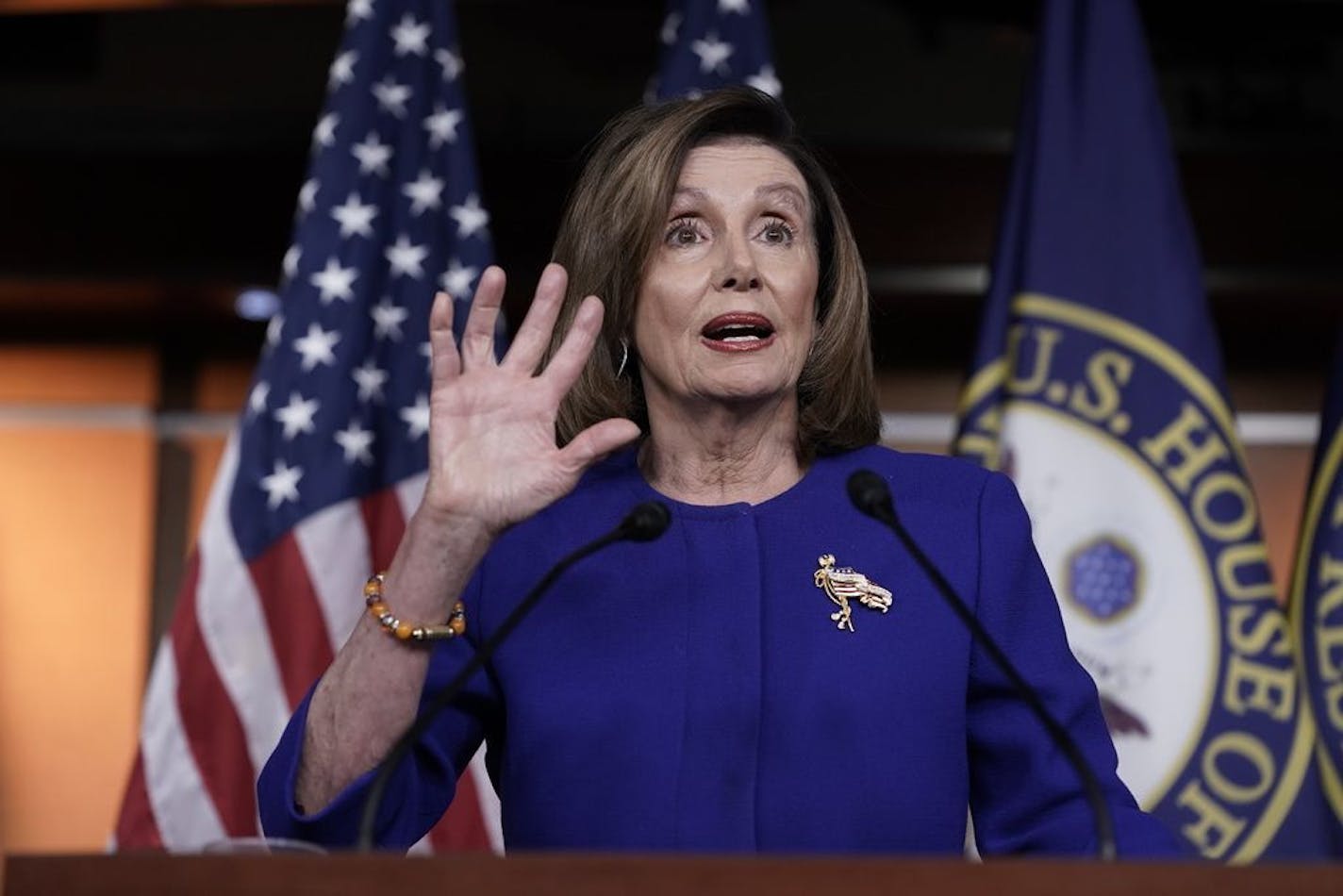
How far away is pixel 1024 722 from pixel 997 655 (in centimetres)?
33

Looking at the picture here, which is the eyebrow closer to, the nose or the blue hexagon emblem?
the nose

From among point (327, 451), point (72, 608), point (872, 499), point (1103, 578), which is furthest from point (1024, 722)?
point (72, 608)

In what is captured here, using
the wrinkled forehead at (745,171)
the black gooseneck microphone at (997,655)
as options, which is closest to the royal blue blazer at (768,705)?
the black gooseneck microphone at (997,655)

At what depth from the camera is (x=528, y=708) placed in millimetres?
1812

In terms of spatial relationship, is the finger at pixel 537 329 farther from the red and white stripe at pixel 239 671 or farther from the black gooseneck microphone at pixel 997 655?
the red and white stripe at pixel 239 671

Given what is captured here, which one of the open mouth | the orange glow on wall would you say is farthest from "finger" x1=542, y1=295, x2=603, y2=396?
the orange glow on wall

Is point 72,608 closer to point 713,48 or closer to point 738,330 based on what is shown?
point 713,48

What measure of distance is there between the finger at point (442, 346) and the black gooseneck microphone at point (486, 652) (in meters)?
0.22

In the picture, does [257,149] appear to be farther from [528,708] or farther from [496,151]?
[528,708]

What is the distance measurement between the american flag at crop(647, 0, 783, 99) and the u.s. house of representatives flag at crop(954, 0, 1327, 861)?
48 centimetres

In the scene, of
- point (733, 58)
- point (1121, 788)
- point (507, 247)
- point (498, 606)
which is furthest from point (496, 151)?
point (1121, 788)

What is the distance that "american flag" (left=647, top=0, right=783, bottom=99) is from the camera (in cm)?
325

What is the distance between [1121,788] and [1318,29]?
3029mm

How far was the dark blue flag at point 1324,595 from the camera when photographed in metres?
3.08
